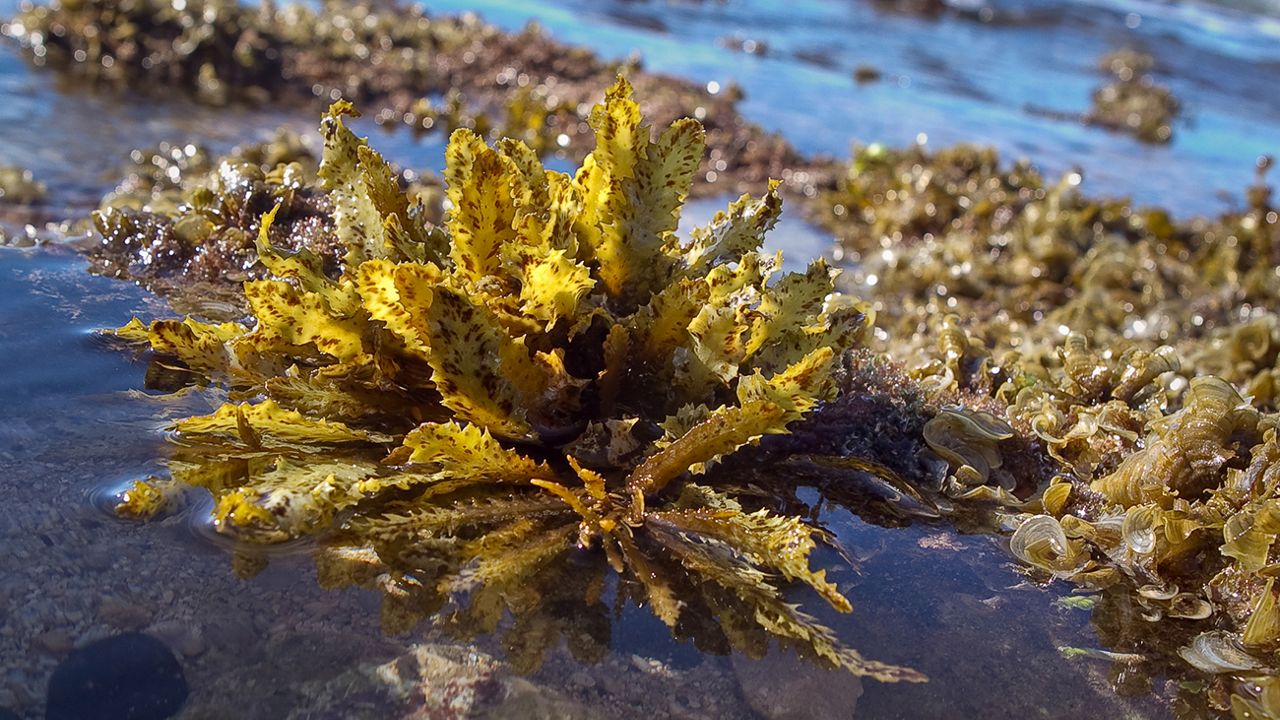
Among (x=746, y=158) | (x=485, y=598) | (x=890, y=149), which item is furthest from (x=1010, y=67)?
(x=485, y=598)

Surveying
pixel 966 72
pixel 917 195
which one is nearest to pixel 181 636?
pixel 917 195

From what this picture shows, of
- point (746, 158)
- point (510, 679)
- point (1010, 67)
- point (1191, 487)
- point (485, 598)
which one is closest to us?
point (510, 679)

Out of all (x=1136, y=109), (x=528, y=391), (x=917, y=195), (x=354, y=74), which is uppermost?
(x=1136, y=109)

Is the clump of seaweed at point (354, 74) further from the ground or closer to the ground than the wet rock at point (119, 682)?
further from the ground

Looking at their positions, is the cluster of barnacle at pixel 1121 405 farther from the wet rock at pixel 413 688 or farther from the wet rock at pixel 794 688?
the wet rock at pixel 413 688

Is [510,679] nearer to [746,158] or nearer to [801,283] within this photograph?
[801,283]

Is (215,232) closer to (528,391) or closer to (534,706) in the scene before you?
(528,391)

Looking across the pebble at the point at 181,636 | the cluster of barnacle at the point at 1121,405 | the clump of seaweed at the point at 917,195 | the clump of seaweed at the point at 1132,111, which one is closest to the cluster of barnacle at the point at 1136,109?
the clump of seaweed at the point at 1132,111
